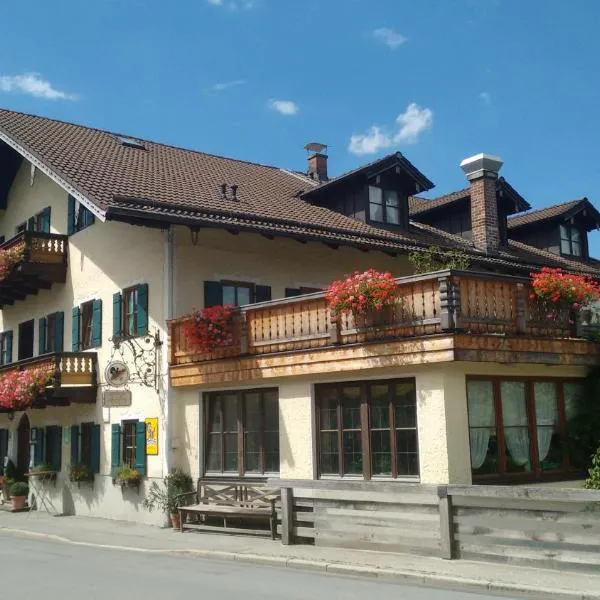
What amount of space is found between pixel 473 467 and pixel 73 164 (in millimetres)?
11972

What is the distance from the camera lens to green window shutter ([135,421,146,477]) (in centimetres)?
1772

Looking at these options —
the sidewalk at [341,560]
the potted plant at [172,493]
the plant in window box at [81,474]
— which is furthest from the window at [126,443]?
the sidewalk at [341,560]

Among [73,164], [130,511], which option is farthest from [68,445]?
[73,164]

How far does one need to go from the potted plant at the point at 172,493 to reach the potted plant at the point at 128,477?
60cm

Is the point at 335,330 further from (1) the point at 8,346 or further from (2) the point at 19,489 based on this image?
(1) the point at 8,346

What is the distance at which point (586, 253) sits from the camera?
26.3 m

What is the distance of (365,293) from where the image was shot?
526 inches

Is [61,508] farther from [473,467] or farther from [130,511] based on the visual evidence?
[473,467]

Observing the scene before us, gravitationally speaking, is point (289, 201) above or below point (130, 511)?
above

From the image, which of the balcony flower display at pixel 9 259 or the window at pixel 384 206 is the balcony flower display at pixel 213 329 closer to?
the window at pixel 384 206

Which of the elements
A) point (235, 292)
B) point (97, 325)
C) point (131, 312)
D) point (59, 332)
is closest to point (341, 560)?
Result: point (235, 292)

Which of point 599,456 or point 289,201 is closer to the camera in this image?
point 599,456

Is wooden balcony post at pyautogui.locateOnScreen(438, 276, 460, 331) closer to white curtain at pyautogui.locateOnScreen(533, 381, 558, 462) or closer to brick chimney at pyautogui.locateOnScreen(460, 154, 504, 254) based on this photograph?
white curtain at pyautogui.locateOnScreen(533, 381, 558, 462)

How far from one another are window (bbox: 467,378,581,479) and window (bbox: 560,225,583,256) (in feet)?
37.3
